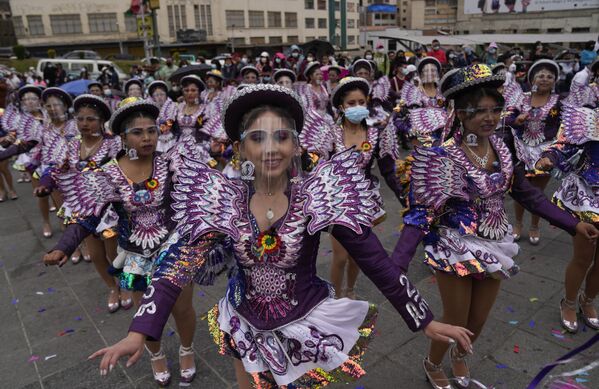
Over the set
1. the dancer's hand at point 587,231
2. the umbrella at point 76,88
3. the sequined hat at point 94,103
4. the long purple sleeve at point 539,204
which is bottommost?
the dancer's hand at point 587,231

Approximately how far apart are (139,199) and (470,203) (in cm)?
234

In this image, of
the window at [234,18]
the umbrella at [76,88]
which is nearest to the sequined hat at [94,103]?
the umbrella at [76,88]

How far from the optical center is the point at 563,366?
3.24m

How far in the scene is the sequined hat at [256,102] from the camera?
2014 mm

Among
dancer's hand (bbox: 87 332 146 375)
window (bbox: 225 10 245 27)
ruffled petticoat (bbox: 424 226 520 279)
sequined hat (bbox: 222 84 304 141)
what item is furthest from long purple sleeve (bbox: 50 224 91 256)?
window (bbox: 225 10 245 27)

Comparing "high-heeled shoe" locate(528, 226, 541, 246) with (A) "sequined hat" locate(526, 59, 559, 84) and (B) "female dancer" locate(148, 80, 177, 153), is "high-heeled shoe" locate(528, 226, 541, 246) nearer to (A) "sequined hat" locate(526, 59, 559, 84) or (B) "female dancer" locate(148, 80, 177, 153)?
(A) "sequined hat" locate(526, 59, 559, 84)

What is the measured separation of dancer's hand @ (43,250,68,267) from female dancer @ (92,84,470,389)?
1.03m

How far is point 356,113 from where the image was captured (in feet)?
13.8

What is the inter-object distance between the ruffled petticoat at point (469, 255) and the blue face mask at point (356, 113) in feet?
5.58

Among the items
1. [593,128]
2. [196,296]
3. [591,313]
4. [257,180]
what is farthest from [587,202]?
[196,296]

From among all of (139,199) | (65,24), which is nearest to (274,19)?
(65,24)

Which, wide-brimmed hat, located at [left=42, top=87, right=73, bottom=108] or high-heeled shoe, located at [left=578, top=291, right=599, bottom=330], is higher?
wide-brimmed hat, located at [left=42, top=87, right=73, bottom=108]

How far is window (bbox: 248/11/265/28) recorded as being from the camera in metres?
55.8

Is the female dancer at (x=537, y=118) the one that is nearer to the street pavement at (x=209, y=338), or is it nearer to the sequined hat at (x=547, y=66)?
the sequined hat at (x=547, y=66)
